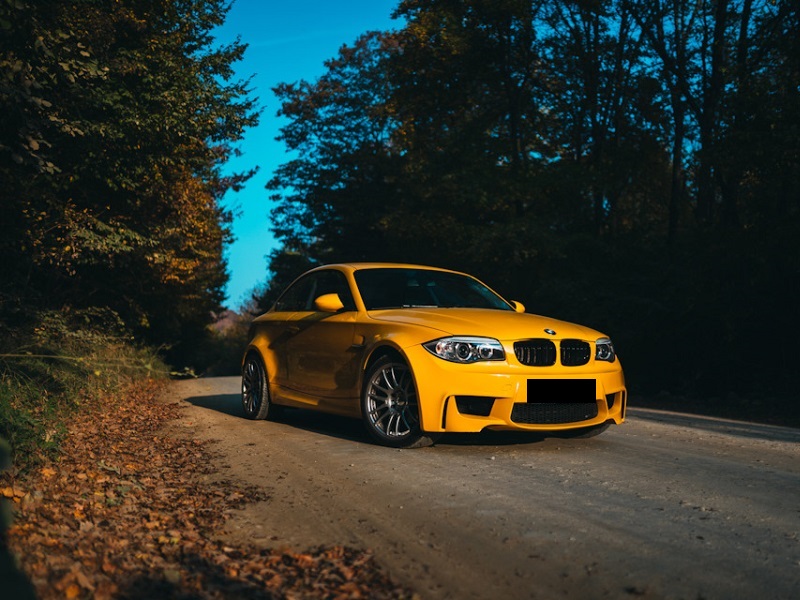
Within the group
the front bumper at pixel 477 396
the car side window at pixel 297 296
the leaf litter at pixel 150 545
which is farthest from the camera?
the car side window at pixel 297 296

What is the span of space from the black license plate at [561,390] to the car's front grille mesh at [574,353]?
0.16 m

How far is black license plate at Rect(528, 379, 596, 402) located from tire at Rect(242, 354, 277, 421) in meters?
3.52

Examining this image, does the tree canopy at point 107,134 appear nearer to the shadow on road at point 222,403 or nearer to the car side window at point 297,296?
the car side window at point 297,296

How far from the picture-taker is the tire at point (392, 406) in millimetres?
6652

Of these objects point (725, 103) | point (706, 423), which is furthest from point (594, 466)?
point (725, 103)

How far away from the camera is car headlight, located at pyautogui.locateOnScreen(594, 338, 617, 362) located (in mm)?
7072

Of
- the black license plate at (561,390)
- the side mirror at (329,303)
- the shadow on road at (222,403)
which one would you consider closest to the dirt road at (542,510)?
the black license plate at (561,390)

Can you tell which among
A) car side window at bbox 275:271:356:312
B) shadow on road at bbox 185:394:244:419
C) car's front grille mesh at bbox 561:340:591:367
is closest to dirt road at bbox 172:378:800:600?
car's front grille mesh at bbox 561:340:591:367

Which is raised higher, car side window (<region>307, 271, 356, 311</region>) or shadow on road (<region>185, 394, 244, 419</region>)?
car side window (<region>307, 271, 356, 311</region>)

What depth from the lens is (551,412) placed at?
663 centimetres

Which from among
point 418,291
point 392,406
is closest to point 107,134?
point 418,291

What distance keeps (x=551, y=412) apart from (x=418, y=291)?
6.53 feet

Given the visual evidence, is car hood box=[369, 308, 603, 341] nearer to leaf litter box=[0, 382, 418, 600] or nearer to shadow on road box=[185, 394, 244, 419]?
leaf litter box=[0, 382, 418, 600]

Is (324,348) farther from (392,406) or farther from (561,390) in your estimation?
(561,390)
